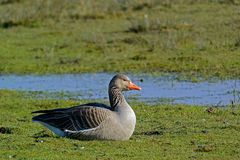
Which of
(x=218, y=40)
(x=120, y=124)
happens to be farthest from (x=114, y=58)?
(x=120, y=124)

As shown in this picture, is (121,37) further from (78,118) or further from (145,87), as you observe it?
Result: (78,118)

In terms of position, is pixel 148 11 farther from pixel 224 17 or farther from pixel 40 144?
pixel 40 144

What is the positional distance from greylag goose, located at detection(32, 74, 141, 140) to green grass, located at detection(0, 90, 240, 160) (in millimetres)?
121

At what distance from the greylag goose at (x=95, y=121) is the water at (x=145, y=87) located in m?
4.39

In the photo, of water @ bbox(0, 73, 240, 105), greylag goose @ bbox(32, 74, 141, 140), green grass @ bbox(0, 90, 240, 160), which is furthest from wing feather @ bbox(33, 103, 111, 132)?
water @ bbox(0, 73, 240, 105)

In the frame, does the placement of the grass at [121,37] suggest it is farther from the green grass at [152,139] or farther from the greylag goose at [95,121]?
the greylag goose at [95,121]

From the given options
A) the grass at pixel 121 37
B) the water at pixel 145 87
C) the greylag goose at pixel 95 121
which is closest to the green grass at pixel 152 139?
the greylag goose at pixel 95 121

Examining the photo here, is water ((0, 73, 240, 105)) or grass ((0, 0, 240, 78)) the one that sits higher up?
water ((0, 73, 240, 105))

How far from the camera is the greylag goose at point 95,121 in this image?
441 inches

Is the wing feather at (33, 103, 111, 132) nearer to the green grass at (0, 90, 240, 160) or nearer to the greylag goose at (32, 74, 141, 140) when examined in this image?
the greylag goose at (32, 74, 141, 140)

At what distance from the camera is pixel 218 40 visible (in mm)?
23594

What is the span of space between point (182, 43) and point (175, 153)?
13.1 m

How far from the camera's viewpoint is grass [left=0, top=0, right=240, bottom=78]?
20828 millimetres

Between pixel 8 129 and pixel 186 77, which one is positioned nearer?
pixel 8 129
